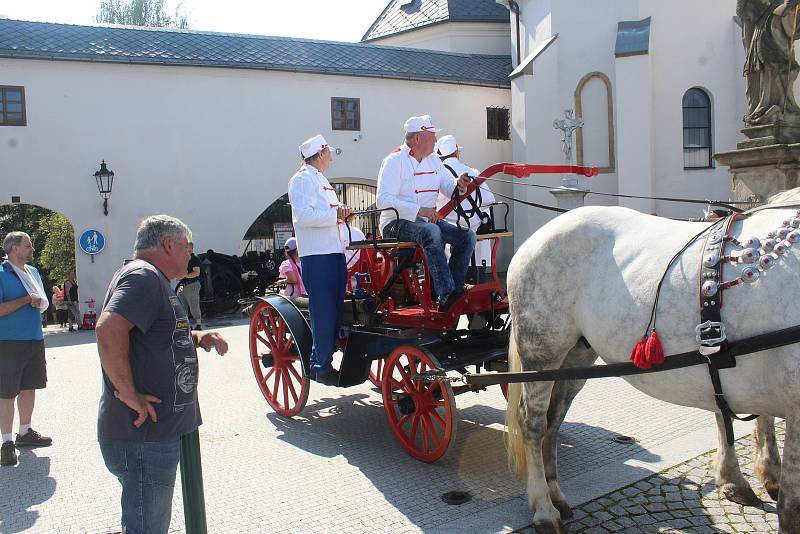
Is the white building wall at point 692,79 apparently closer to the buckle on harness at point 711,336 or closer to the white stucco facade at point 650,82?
the white stucco facade at point 650,82

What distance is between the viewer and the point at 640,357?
3223 millimetres

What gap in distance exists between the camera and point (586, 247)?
12.4 feet

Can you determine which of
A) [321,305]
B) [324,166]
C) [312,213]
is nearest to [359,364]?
[321,305]

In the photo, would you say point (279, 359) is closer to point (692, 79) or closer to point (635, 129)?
point (635, 129)

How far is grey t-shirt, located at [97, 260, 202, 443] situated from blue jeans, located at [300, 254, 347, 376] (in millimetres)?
2443

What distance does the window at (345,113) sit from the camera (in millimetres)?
18453

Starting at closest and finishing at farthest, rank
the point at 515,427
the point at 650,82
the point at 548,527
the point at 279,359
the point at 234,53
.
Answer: the point at 548,527 < the point at 515,427 < the point at 279,359 < the point at 234,53 < the point at 650,82

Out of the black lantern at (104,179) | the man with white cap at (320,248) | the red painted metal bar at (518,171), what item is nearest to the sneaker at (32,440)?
the man with white cap at (320,248)

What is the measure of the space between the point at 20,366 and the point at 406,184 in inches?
123

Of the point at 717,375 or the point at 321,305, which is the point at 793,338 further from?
the point at 321,305

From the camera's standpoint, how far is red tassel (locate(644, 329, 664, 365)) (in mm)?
3188

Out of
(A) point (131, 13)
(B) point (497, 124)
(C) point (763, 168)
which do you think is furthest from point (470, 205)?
(A) point (131, 13)

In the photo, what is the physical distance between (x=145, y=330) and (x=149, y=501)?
2.32 feet

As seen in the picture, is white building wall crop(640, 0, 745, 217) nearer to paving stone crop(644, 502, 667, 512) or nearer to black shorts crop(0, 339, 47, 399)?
paving stone crop(644, 502, 667, 512)
